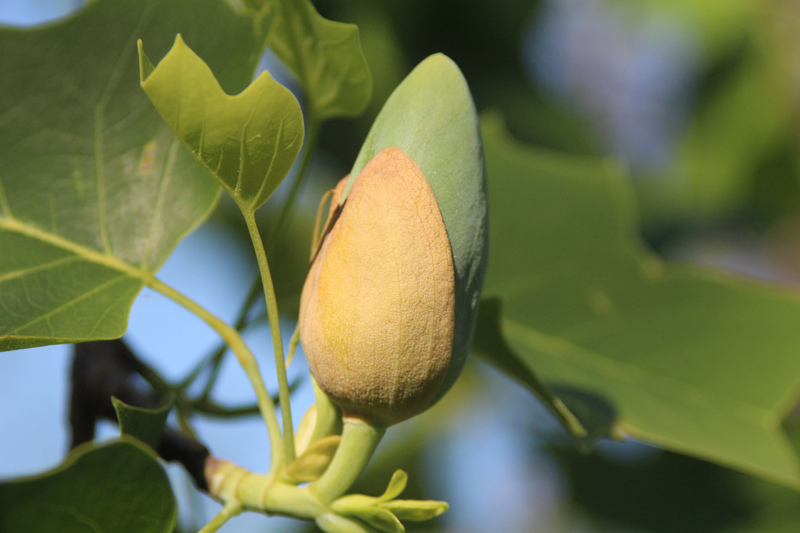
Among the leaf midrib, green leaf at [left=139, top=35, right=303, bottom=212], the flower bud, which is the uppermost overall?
green leaf at [left=139, top=35, right=303, bottom=212]

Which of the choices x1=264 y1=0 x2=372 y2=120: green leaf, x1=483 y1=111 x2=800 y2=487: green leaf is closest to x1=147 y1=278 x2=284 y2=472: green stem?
x1=264 y1=0 x2=372 y2=120: green leaf

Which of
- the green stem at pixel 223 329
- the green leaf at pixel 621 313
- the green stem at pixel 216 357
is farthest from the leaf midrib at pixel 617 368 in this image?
the green stem at pixel 223 329

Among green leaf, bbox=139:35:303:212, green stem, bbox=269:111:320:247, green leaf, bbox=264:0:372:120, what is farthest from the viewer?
green stem, bbox=269:111:320:247

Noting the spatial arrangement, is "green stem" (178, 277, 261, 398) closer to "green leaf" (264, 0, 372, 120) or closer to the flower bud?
"green leaf" (264, 0, 372, 120)

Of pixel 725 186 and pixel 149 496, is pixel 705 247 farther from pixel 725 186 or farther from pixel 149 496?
pixel 149 496

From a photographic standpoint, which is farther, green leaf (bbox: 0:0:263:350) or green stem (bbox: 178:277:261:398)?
green stem (bbox: 178:277:261:398)

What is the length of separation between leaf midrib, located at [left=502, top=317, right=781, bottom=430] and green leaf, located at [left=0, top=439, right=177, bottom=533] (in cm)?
63

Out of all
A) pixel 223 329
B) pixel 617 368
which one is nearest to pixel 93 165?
pixel 223 329

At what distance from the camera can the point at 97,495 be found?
501mm

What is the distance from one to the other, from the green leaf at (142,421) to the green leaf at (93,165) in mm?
62

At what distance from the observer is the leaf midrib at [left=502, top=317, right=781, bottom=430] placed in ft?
3.31

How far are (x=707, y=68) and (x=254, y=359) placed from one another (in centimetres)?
221

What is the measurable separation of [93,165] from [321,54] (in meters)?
0.24

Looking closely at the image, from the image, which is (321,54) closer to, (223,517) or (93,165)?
(93,165)
